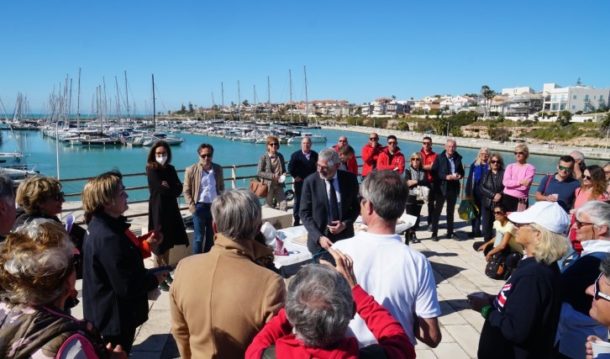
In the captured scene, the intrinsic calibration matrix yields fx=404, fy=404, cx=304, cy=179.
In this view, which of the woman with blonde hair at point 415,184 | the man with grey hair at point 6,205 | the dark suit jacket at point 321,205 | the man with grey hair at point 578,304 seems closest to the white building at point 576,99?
the woman with blonde hair at point 415,184

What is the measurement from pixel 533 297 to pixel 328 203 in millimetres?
1836

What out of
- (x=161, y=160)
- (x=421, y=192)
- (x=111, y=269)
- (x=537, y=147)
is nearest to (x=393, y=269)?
(x=111, y=269)

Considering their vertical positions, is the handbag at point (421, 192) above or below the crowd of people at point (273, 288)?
below

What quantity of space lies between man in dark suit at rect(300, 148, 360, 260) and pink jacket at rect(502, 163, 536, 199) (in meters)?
3.34

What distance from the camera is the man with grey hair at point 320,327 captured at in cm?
118

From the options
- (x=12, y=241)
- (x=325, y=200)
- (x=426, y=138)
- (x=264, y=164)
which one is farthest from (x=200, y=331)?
(x=426, y=138)

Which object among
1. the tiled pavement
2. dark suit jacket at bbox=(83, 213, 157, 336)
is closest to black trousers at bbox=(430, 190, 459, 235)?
the tiled pavement

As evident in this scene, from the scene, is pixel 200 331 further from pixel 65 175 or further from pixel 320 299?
pixel 65 175

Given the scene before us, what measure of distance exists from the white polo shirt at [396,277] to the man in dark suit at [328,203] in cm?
166

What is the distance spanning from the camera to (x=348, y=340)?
123 centimetres

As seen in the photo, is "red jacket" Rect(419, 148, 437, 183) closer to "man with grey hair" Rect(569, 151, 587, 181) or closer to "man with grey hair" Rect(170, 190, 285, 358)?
"man with grey hair" Rect(569, 151, 587, 181)

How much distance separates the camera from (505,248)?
491 cm

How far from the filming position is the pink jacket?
5.72 meters

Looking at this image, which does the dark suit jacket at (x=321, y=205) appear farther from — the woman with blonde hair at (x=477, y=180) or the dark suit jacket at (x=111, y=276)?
the woman with blonde hair at (x=477, y=180)
